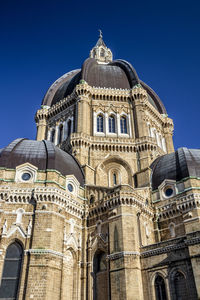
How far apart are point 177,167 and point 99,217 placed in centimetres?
1119

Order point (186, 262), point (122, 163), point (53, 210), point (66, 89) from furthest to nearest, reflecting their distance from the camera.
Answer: point (66, 89) < point (122, 163) < point (53, 210) < point (186, 262)

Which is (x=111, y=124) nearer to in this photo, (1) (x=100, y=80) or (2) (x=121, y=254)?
(1) (x=100, y=80)

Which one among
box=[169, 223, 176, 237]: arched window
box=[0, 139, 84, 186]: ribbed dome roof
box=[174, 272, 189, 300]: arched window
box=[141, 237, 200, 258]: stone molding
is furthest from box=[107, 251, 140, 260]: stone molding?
box=[0, 139, 84, 186]: ribbed dome roof

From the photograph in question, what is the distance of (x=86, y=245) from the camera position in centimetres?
3108

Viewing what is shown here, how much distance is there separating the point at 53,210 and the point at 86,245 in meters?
5.84

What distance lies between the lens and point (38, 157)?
3316 cm

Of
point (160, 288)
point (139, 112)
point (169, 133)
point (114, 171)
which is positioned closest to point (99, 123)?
point (139, 112)

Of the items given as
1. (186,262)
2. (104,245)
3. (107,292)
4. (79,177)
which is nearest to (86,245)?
(104,245)

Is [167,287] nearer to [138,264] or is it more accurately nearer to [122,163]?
[138,264]

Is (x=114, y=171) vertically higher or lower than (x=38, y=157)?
higher

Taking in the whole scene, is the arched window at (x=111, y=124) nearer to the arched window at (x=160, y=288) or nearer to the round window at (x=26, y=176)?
the round window at (x=26, y=176)

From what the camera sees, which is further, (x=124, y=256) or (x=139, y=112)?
(x=139, y=112)

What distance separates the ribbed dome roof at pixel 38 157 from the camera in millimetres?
32188

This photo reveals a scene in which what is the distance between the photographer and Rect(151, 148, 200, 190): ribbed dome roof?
3359cm
